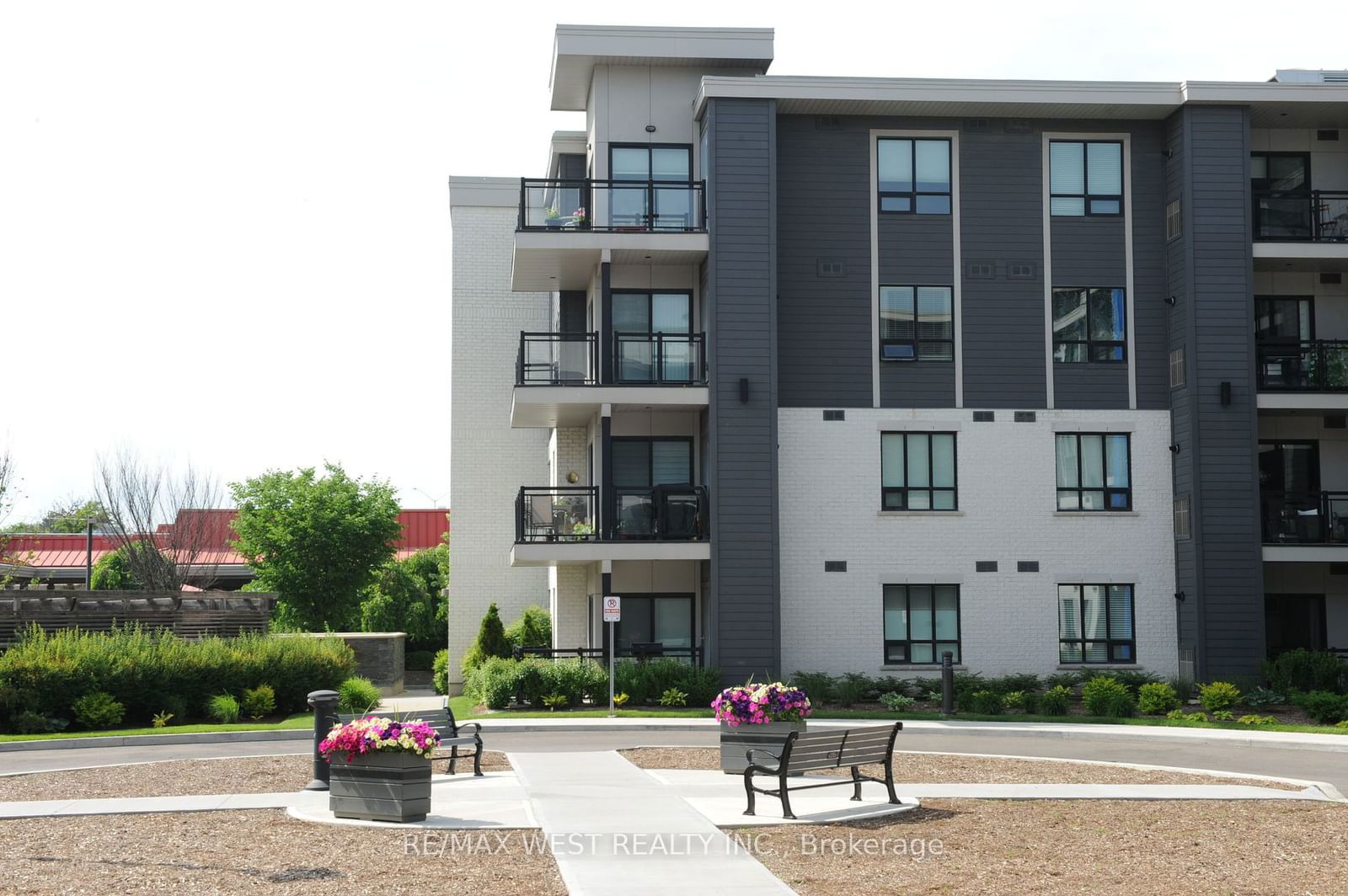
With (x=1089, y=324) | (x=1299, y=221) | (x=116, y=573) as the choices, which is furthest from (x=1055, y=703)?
(x=116, y=573)

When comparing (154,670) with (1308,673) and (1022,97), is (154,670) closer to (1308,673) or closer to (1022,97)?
(1022,97)

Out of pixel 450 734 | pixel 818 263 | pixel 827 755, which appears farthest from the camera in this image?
pixel 818 263

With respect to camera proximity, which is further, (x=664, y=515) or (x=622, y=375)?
(x=622, y=375)

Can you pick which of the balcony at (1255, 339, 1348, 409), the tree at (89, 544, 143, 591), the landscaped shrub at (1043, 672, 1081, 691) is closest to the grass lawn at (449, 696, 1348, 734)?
the landscaped shrub at (1043, 672, 1081, 691)

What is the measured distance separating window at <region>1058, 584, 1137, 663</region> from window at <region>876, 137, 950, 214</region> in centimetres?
874

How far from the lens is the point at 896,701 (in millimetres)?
28406

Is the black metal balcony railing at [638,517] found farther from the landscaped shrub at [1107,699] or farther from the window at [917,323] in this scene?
the landscaped shrub at [1107,699]

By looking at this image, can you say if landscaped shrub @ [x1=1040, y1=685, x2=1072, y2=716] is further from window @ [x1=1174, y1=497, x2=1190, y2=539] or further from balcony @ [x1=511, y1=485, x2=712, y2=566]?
balcony @ [x1=511, y1=485, x2=712, y2=566]

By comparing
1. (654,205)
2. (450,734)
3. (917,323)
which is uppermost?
(654,205)

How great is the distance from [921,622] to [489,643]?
431 inches

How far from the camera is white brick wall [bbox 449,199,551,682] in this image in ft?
135

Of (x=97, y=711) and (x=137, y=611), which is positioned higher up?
(x=137, y=611)

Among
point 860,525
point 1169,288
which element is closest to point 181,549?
point 860,525

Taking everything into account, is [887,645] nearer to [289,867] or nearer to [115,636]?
[115,636]
